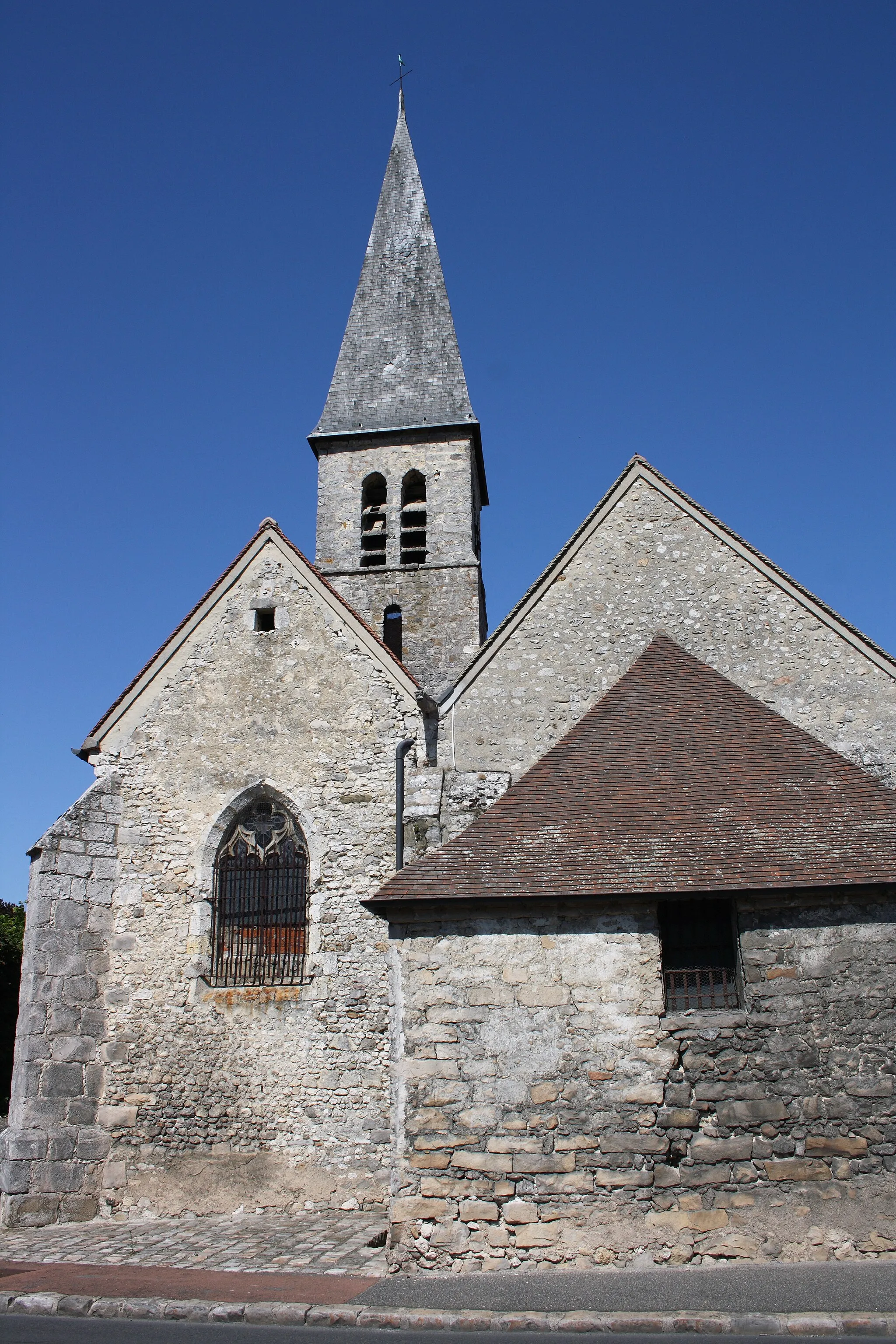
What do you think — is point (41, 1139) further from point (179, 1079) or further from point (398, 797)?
point (398, 797)

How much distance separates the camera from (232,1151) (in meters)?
10.8

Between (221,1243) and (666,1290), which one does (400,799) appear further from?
(666,1290)

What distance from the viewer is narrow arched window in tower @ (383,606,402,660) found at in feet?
65.0

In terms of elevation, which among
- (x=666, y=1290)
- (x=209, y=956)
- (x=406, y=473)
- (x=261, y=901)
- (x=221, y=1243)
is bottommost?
(x=221, y=1243)

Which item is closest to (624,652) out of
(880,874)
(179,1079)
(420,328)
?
(880,874)

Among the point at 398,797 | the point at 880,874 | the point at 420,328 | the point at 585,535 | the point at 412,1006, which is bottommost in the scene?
the point at 412,1006

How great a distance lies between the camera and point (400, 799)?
37.9 feet

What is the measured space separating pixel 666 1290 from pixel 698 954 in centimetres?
247

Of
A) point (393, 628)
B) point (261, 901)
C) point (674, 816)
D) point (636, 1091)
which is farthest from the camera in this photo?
point (393, 628)

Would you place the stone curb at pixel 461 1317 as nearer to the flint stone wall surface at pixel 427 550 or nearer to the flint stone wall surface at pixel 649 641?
the flint stone wall surface at pixel 649 641

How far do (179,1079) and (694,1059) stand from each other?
6103 millimetres

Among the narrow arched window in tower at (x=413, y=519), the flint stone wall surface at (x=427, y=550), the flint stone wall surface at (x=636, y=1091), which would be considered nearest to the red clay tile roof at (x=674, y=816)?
the flint stone wall surface at (x=636, y=1091)

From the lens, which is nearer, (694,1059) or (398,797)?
(694,1059)

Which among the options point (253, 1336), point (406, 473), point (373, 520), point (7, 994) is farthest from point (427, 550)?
point (253, 1336)
